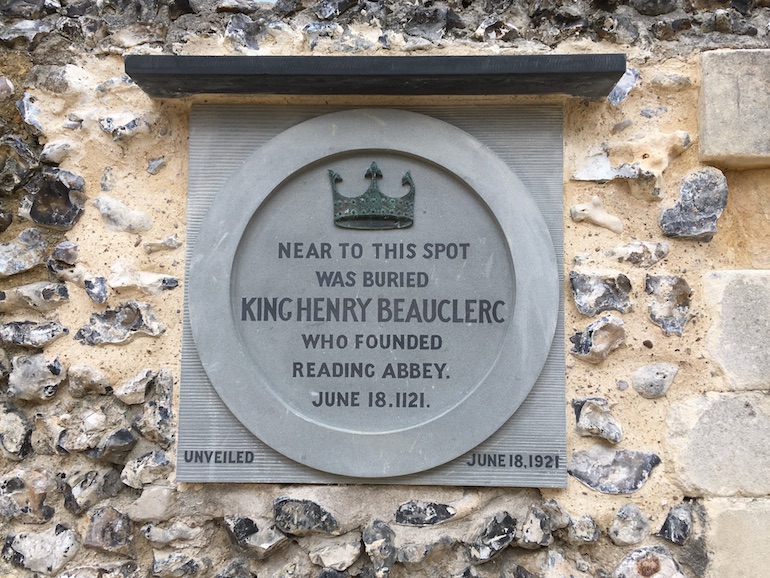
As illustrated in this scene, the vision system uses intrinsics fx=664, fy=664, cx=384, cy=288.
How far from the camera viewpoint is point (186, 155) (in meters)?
2.03

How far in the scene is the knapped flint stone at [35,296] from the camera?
1.97m

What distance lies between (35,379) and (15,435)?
6.9 inches

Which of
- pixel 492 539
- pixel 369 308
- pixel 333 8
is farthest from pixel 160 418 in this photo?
pixel 333 8

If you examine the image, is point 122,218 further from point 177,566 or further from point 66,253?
point 177,566

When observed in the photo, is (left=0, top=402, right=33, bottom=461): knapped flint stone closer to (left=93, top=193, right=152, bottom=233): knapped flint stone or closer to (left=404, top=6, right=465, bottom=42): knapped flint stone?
(left=93, top=193, right=152, bottom=233): knapped flint stone

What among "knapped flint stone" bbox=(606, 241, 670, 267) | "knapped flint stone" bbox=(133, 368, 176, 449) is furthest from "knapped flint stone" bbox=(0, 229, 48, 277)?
"knapped flint stone" bbox=(606, 241, 670, 267)

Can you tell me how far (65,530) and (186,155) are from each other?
1155mm

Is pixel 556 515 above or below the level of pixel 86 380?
below

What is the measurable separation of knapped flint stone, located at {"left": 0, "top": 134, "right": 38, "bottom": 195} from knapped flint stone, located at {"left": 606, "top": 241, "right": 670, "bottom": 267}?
1787 millimetres

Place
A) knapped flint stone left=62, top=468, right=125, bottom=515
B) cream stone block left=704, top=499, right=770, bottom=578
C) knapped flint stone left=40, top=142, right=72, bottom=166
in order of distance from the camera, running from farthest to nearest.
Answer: knapped flint stone left=40, top=142, right=72, bottom=166, knapped flint stone left=62, top=468, right=125, bottom=515, cream stone block left=704, top=499, right=770, bottom=578

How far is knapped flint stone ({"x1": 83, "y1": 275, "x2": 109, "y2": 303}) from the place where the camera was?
1973 millimetres

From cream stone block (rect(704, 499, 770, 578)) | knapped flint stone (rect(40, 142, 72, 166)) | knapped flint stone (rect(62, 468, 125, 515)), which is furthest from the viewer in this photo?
knapped flint stone (rect(40, 142, 72, 166))

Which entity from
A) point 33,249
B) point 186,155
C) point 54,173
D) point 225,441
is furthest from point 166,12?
point 225,441

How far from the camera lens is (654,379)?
189cm
